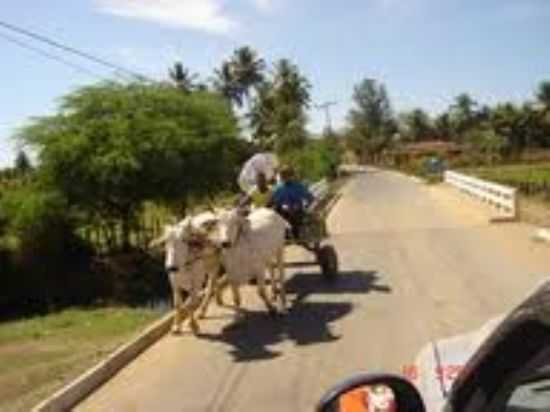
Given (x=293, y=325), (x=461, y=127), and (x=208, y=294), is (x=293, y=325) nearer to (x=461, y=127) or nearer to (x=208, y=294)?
(x=208, y=294)

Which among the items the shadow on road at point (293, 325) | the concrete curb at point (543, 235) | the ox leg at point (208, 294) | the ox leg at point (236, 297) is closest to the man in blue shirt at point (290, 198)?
the shadow on road at point (293, 325)

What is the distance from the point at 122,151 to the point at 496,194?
11593 mm

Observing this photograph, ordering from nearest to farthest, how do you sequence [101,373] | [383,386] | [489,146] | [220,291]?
[383,386] → [101,373] → [220,291] → [489,146]

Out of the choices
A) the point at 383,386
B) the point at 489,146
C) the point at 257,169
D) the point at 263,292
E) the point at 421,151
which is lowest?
the point at 263,292

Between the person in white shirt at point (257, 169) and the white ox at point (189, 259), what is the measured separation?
3671 millimetres

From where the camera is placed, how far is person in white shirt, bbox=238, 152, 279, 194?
1880cm

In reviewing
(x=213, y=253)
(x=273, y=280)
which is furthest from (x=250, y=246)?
(x=273, y=280)

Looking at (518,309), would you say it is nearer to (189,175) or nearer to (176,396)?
(176,396)

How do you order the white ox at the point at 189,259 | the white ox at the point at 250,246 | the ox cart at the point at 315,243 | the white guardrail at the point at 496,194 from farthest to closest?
the white guardrail at the point at 496,194, the ox cart at the point at 315,243, the white ox at the point at 250,246, the white ox at the point at 189,259

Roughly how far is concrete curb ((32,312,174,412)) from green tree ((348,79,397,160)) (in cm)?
15987

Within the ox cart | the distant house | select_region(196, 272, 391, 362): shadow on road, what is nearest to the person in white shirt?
the ox cart

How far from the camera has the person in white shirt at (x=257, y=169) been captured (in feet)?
61.7

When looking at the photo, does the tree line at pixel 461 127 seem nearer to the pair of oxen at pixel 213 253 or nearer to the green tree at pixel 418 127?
the green tree at pixel 418 127

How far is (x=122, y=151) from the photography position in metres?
35.4
